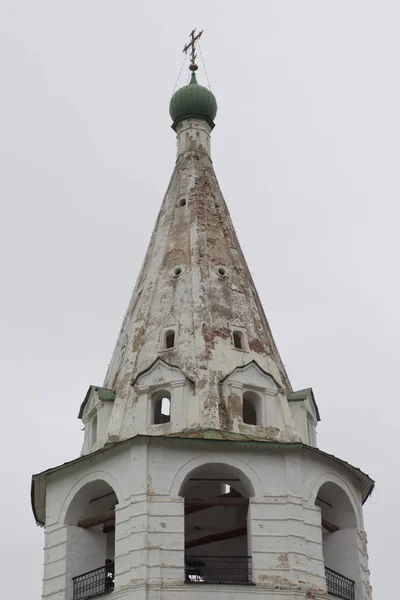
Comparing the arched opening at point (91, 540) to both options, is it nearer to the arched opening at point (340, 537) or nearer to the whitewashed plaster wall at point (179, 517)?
the whitewashed plaster wall at point (179, 517)

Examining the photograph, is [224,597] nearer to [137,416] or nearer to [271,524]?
[271,524]

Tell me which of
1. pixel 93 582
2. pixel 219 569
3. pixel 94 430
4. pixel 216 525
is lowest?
pixel 93 582

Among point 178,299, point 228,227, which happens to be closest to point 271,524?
point 178,299

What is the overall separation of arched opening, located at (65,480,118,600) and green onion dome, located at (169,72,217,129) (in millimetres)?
9227

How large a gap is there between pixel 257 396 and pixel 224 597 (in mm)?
4049

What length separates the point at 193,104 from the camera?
2630cm

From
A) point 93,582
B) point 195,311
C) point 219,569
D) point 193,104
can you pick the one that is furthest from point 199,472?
point 193,104

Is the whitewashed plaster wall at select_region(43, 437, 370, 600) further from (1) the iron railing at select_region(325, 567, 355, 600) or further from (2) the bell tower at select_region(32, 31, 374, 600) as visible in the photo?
(1) the iron railing at select_region(325, 567, 355, 600)

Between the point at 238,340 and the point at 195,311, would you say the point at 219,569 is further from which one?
the point at 195,311

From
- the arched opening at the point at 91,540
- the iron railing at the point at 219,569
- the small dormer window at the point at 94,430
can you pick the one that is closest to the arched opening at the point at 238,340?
the small dormer window at the point at 94,430

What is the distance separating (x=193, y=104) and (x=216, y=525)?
9.48 meters

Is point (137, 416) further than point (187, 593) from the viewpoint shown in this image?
Yes

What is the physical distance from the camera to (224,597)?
744 inches

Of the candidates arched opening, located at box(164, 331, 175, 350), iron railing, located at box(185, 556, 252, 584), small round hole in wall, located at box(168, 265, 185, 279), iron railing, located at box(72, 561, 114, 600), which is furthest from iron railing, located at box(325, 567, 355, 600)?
small round hole in wall, located at box(168, 265, 185, 279)
